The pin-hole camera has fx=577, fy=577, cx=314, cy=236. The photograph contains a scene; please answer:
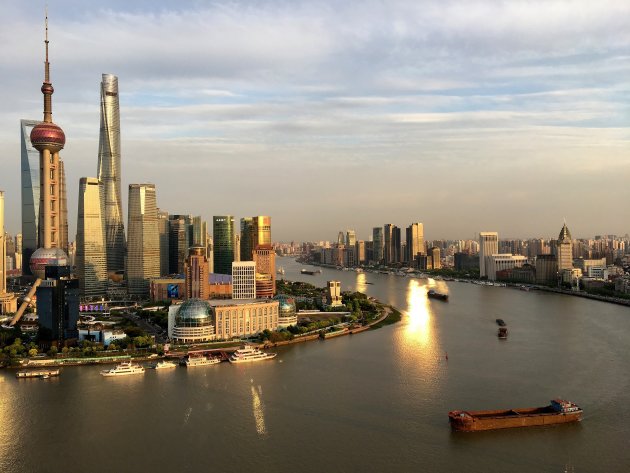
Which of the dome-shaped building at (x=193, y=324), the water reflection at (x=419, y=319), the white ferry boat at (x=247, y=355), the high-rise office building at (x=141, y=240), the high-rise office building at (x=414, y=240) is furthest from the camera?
the high-rise office building at (x=414, y=240)

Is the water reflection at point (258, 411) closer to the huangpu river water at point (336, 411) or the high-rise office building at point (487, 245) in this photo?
the huangpu river water at point (336, 411)

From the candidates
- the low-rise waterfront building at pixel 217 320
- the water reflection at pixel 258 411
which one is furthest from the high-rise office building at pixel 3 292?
the water reflection at pixel 258 411

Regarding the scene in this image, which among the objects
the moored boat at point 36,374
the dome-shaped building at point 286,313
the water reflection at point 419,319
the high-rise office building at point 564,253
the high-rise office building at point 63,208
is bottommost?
the water reflection at point 419,319

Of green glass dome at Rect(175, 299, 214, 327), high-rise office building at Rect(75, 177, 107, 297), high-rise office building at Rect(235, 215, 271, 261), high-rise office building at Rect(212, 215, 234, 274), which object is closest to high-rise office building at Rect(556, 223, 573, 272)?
high-rise office building at Rect(235, 215, 271, 261)

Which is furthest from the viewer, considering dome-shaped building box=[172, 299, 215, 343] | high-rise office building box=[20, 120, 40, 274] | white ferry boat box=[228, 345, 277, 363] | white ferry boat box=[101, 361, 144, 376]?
high-rise office building box=[20, 120, 40, 274]

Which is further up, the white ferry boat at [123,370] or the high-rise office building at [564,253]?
the high-rise office building at [564,253]

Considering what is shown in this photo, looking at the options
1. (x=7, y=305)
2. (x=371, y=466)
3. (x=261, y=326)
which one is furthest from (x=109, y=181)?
(x=371, y=466)

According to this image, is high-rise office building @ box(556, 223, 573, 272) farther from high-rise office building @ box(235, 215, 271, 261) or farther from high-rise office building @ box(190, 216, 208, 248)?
high-rise office building @ box(190, 216, 208, 248)
